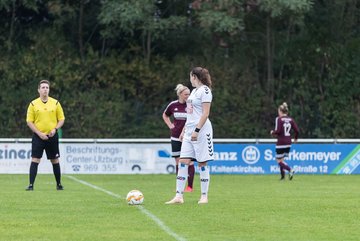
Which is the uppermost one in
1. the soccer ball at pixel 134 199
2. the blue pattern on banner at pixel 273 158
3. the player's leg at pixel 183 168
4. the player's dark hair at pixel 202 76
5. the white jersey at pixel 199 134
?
the player's dark hair at pixel 202 76

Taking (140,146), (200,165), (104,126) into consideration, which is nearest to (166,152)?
(140,146)

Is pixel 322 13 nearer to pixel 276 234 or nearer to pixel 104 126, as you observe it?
pixel 104 126

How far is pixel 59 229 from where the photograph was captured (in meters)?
11.3

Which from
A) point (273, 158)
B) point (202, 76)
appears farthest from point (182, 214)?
point (273, 158)

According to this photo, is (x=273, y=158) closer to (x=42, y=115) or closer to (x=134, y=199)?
(x=42, y=115)

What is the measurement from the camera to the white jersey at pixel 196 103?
1458 cm

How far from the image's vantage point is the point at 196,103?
1474cm

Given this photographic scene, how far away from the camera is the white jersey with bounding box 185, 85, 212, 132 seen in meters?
14.6

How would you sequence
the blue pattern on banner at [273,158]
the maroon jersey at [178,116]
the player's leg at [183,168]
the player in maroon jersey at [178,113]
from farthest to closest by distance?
the blue pattern on banner at [273,158] → the maroon jersey at [178,116] → the player in maroon jersey at [178,113] → the player's leg at [183,168]

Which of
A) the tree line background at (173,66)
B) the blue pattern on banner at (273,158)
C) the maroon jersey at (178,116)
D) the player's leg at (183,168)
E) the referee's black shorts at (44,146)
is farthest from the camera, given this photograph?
the tree line background at (173,66)

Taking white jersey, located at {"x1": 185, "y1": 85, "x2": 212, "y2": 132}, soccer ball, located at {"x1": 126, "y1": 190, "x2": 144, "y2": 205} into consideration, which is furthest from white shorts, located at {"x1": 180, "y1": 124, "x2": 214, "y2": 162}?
soccer ball, located at {"x1": 126, "y1": 190, "x2": 144, "y2": 205}

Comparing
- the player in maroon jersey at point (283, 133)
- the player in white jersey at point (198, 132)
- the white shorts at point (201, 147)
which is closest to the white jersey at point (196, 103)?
the player in white jersey at point (198, 132)

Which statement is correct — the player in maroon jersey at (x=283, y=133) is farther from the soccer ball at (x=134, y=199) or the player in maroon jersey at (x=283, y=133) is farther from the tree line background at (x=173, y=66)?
the soccer ball at (x=134, y=199)

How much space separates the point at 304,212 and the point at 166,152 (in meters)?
15.2
